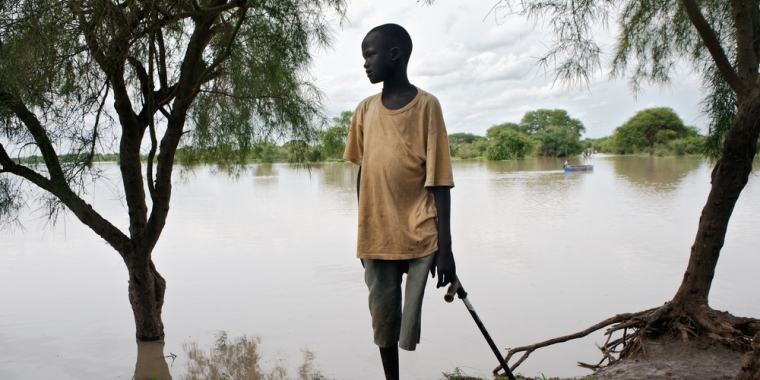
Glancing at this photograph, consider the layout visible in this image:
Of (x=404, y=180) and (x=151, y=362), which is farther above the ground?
(x=404, y=180)

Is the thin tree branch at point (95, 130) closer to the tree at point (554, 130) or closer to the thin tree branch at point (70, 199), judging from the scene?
the thin tree branch at point (70, 199)

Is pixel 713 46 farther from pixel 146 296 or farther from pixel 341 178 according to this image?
pixel 341 178

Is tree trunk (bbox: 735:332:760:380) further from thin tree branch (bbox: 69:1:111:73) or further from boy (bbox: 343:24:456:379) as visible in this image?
thin tree branch (bbox: 69:1:111:73)

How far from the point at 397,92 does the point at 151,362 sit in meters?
3.66

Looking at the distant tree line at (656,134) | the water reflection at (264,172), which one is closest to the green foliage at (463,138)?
the distant tree line at (656,134)

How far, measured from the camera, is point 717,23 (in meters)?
4.68

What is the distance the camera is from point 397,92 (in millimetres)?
2203

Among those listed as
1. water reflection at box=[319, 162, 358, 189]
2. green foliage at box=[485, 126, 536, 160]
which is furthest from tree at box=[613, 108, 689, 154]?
water reflection at box=[319, 162, 358, 189]

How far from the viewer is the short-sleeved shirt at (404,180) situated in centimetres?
207

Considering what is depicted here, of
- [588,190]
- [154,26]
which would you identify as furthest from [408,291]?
[588,190]

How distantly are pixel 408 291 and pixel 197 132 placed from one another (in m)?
3.68

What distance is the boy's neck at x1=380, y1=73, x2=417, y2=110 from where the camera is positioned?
217 centimetres

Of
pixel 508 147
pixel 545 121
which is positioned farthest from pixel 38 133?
pixel 545 121

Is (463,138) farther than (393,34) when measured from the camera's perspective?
Yes
